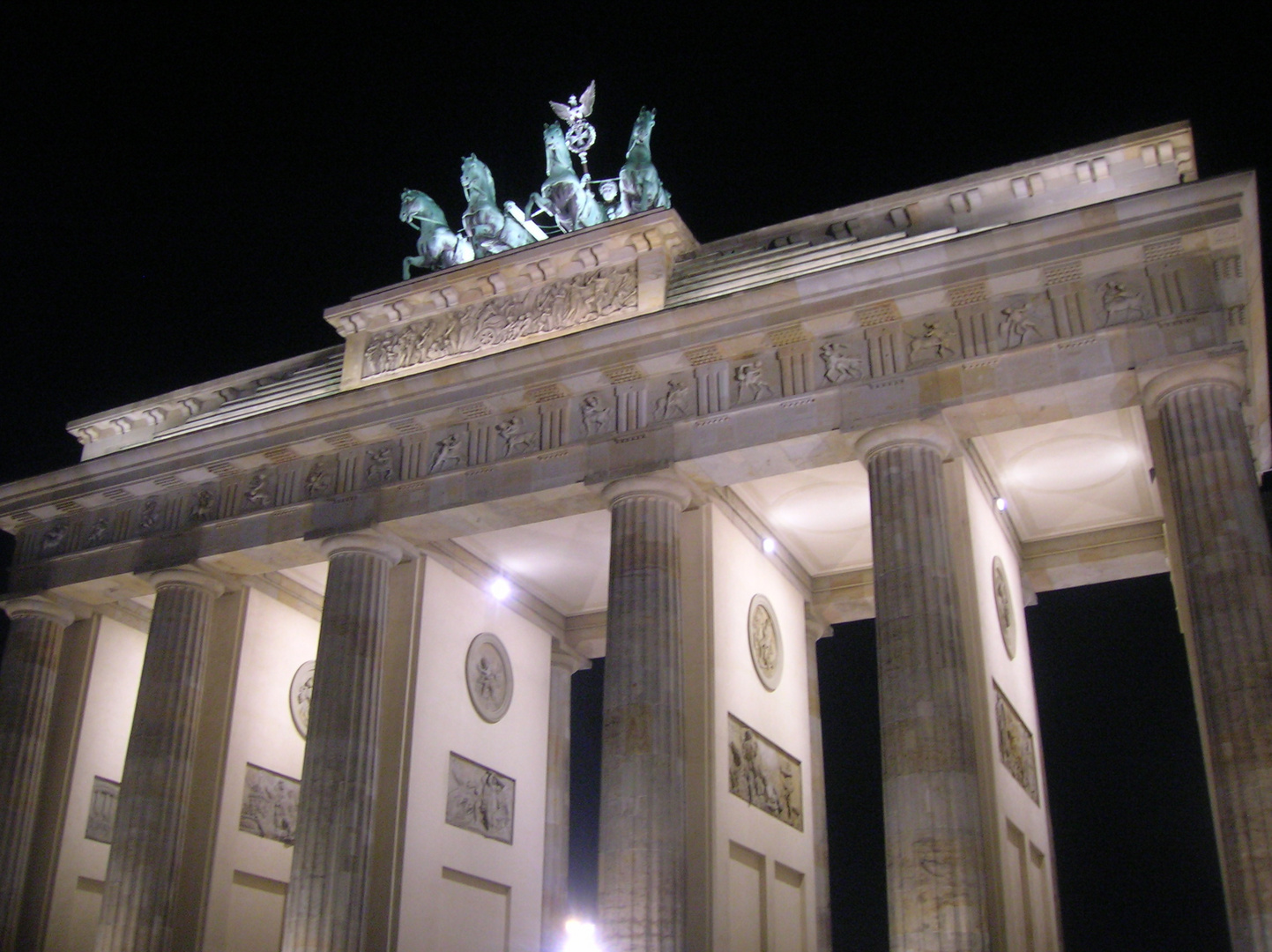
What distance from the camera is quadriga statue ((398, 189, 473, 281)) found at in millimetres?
25266

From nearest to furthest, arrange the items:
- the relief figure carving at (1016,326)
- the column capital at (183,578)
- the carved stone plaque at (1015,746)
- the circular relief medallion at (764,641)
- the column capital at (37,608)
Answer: the relief figure carving at (1016,326) → the carved stone plaque at (1015,746) → the circular relief medallion at (764,641) → the column capital at (183,578) → the column capital at (37,608)

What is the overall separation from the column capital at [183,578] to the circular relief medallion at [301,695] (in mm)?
3141

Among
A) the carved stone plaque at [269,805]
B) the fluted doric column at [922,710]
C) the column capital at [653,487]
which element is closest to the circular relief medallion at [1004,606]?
the fluted doric column at [922,710]

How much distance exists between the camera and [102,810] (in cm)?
2659

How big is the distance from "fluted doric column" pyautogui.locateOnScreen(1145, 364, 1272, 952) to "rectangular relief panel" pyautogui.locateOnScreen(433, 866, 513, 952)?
1305 centimetres

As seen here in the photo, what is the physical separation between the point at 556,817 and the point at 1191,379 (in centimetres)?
1626

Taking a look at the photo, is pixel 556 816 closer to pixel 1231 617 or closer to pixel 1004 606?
pixel 1004 606

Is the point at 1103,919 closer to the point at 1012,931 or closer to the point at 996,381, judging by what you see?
the point at 1012,931

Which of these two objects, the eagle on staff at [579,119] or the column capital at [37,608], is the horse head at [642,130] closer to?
the eagle on staff at [579,119]

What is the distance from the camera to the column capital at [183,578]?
79.8 ft

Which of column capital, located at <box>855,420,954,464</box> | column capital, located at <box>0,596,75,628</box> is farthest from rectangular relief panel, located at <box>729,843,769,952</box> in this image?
column capital, located at <box>0,596,75,628</box>

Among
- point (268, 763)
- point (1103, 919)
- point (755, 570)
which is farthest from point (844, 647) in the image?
point (268, 763)

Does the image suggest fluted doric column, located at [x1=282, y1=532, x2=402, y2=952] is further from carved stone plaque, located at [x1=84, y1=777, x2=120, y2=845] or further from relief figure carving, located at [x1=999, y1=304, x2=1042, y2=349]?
relief figure carving, located at [x1=999, y1=304, x2=1042, y2=349]

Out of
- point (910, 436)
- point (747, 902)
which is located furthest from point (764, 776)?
point (910, 436)
